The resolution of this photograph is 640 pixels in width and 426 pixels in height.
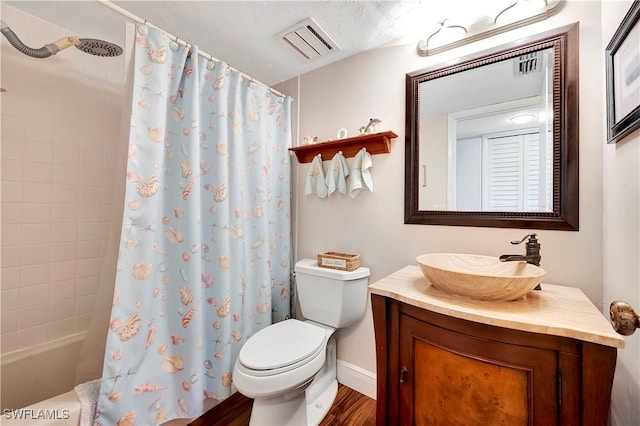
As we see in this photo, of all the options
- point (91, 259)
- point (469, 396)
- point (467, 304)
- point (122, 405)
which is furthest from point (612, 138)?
point (91, 259)

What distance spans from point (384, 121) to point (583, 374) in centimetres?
138

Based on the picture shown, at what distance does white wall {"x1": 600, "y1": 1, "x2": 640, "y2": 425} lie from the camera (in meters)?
0.74

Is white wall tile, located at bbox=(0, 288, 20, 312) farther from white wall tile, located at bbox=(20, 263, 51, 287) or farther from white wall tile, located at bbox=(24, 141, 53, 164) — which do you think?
white wall tile, located at bbox=(24, 141, 53, 164)

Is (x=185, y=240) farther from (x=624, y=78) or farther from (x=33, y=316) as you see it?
(x=624, y=78)

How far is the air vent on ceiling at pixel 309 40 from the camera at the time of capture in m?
1.46

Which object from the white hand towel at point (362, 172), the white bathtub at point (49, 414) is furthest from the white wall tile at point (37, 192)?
the white hand towel at point (362, 172)

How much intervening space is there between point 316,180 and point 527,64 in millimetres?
1250

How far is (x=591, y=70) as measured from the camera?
1048 millimetres

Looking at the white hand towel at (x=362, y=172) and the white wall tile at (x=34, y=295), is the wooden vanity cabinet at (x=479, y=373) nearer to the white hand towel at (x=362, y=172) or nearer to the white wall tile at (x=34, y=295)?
the white hand towel at (x=362, y=172)

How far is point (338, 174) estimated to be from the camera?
171 cm

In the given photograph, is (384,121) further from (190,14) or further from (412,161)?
(190,14)

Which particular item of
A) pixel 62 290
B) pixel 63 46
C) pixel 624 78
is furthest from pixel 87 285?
pixel 624 78

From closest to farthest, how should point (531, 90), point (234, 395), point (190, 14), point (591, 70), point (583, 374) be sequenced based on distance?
1. point (583, 374)
2. point (591, 70)
3. point (531, 90)
4. point (190, 14)
5. point (234, 395)

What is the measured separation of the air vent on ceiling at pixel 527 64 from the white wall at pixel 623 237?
20 cm
